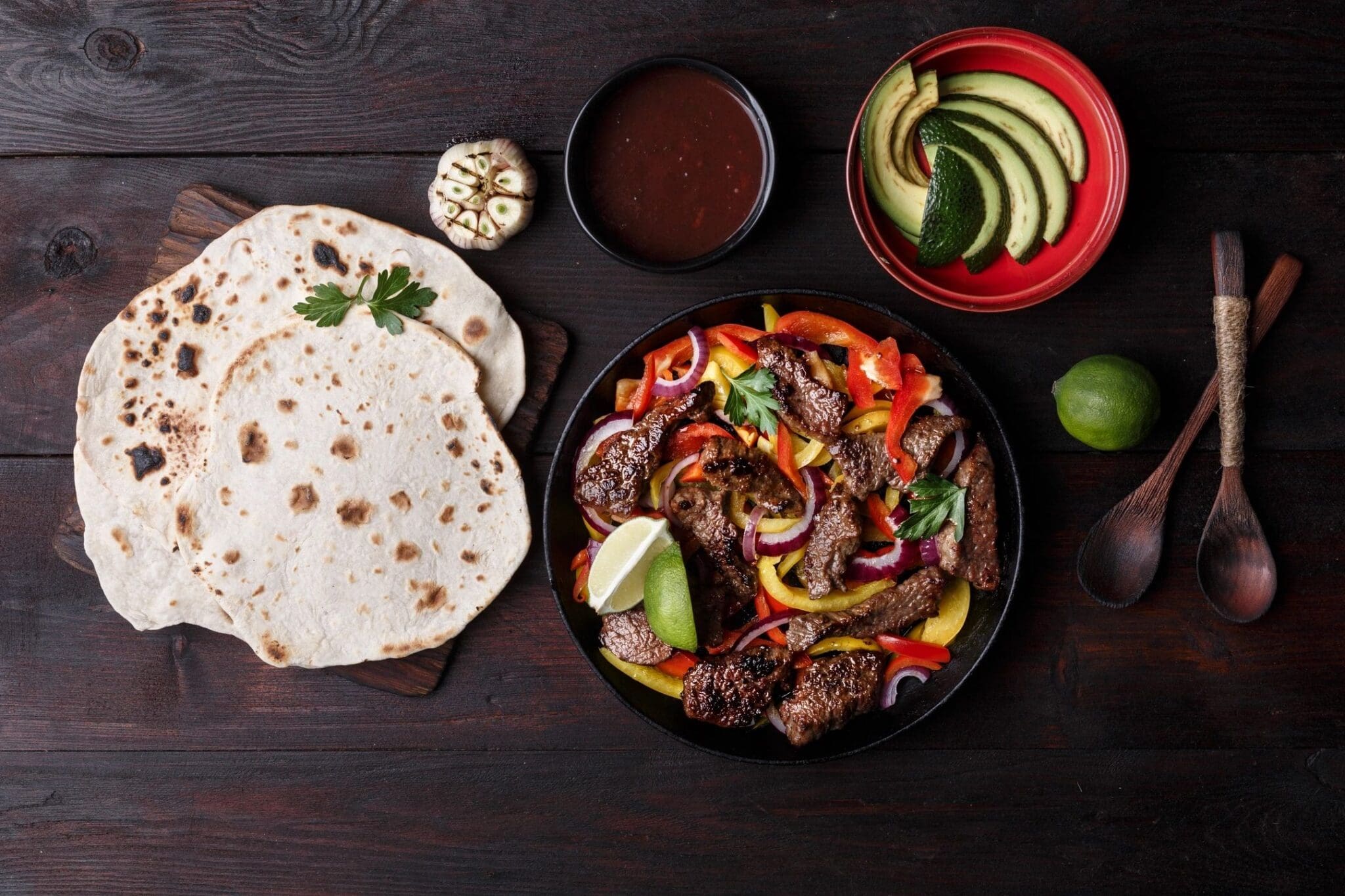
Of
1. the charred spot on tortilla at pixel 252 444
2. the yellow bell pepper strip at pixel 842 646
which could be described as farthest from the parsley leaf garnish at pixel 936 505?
the charred spot on tortilla at pixel 252 444

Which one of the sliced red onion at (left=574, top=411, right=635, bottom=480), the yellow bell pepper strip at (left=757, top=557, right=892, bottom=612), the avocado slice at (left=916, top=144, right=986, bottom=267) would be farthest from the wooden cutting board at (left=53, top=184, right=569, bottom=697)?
the avocado slice at (left=916, top=144, right=986, bottom=267)

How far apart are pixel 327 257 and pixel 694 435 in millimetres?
1408

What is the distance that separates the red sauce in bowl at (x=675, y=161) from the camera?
285 cm

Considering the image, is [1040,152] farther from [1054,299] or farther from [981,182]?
[1054,299]

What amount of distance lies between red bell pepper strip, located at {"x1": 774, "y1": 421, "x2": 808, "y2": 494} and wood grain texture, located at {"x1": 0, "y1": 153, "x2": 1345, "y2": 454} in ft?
1.89

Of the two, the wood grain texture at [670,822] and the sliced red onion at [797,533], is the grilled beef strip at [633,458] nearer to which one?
the sliced red onion at [797,533]

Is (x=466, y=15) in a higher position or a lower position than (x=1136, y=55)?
lower

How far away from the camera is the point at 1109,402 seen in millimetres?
2779

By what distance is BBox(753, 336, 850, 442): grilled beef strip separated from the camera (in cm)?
278

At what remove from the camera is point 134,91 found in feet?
10.5

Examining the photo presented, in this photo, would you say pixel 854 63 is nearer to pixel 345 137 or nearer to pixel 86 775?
pixel 345 137

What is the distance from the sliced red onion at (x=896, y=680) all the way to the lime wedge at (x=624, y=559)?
2.97 feet

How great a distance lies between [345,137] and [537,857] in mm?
2720

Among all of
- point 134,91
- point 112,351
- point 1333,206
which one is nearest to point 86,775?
point 112,351
